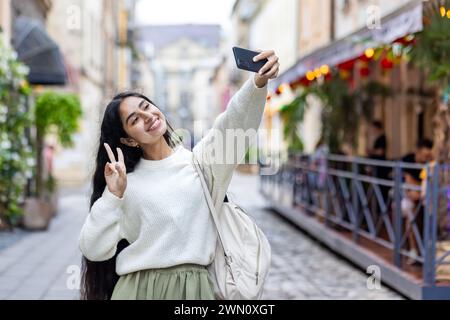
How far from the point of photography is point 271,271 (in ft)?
28.5

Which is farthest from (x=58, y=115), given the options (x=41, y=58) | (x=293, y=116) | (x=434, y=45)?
(x=434, y=45)

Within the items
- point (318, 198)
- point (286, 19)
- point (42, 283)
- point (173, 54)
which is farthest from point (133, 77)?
point (173, 54)

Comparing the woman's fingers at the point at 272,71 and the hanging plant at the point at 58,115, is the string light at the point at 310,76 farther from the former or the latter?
the woman's fingers at the point at 272,71

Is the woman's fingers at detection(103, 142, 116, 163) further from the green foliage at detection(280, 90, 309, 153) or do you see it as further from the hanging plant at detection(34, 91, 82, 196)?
the hanging plant at detection(34, 91, 82, 196)

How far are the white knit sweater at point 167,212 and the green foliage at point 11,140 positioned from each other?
27.8 ft

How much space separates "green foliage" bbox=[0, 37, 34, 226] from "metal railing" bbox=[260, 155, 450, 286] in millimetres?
4431

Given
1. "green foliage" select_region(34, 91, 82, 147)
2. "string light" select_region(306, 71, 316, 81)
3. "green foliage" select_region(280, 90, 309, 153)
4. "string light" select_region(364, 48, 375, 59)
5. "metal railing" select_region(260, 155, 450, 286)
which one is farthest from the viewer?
"green foliage" select_region(34, 91, 82, 147)

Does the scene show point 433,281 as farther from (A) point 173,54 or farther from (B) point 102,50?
(A) point 173,54

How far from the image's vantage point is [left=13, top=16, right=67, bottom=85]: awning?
14320mm

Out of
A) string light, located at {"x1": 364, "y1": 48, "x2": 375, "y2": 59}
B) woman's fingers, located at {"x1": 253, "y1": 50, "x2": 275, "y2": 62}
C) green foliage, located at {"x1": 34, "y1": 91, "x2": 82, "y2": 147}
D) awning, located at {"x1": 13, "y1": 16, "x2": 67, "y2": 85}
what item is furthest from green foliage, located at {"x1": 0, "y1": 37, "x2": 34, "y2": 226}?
woman's fingers, located at {"x1": 253, "y1": 50, "x2": 275, "y2": 62}

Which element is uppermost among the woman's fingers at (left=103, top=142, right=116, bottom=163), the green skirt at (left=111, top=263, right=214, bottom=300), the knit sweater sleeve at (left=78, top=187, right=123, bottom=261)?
the woman's fingers at (left=103, top=142, right=116, bottom=163)

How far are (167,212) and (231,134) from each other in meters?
0.36

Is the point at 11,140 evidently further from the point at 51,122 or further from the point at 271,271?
the point at 271,271

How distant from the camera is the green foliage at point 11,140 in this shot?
36.6 ft
